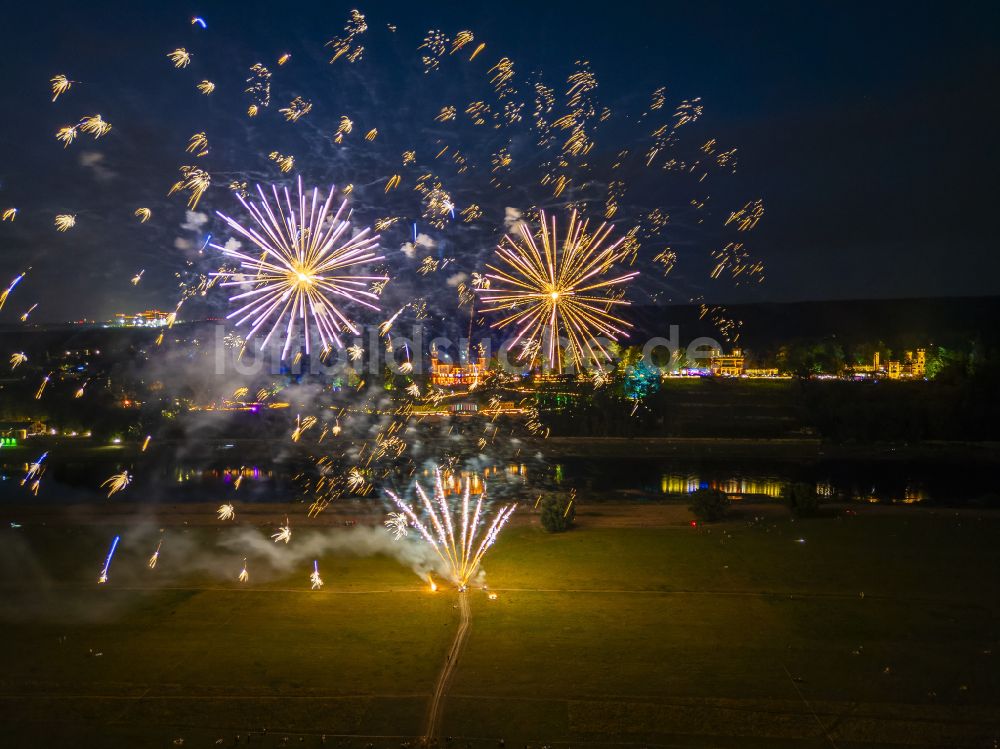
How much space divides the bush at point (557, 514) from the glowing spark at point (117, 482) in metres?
12.9

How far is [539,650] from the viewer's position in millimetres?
6645

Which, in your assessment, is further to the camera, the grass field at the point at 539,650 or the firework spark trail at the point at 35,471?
the firework spark trail at the point at 35,471

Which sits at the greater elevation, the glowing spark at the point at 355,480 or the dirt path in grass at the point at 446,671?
the glowing spark at the point at 355,480

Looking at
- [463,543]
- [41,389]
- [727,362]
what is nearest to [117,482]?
[463,543]

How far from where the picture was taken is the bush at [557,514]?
11477mm

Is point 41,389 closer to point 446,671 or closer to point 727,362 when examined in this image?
point 446,671

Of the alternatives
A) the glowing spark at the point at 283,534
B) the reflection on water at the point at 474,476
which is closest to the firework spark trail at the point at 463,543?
the glowing spark at the point at 283,534

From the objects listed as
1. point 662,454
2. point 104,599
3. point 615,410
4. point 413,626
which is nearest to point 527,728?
point 413,626

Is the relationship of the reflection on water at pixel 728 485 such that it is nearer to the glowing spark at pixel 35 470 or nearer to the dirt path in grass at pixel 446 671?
the dirt path in grass at pixel 446 671

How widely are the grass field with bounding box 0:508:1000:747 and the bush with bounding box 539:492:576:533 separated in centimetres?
121

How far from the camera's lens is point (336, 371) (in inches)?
1651

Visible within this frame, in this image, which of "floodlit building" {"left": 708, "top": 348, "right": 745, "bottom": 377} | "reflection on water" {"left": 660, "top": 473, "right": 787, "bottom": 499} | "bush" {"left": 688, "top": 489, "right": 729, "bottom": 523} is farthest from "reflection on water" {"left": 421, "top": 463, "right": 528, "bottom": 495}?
"floodlit building" {"left": 708, "top": 348, "right": 745, "bottom": 377}

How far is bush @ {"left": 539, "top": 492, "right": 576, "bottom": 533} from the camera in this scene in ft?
37.7

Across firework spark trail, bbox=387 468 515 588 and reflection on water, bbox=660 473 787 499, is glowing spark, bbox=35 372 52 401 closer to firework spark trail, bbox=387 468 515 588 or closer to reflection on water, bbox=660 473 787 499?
firework spark trail, bbox=387 468 515 588
